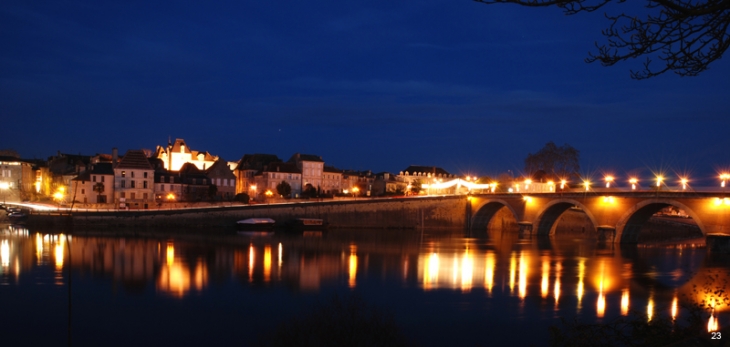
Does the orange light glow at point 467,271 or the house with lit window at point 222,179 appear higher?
the house with lit window at point 222,179

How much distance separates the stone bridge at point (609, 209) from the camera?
35.0 m

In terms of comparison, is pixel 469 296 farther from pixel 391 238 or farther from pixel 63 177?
pixel 63 177

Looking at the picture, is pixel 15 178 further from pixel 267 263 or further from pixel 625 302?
pixel 625 302

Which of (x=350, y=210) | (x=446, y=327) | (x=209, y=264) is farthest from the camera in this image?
(x=350, y=210)

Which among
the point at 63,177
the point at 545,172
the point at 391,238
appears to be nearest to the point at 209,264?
the point at 391,238

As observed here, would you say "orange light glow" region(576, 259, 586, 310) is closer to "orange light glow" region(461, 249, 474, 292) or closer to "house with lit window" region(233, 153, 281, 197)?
"orange light glow" region(461, 249, 474, 292)

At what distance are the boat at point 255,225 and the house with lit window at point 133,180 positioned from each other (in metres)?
12.4

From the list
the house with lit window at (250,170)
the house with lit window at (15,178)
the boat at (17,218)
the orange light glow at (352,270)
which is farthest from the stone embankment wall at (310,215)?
the house with lit window at (15,178)

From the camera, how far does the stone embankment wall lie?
48094 millimetres

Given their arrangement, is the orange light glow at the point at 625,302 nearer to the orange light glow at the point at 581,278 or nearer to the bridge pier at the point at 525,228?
the orange light glow at the point at 581,278

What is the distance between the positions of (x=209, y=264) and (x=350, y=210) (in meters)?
29.8

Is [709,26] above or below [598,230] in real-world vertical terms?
above

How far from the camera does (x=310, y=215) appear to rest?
5522 cm

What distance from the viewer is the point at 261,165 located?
78938 millimetres
